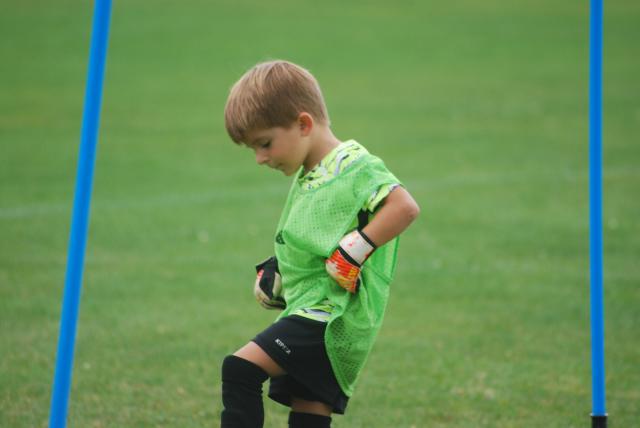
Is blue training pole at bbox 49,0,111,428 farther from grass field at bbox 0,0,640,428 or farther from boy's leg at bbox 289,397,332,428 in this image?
grass field at bbox 0,0,640,428

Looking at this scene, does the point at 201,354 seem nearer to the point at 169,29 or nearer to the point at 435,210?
the point at 435,210

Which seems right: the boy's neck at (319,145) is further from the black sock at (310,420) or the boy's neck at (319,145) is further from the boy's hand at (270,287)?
the black sock at (310,420)

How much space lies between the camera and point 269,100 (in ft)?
11.7

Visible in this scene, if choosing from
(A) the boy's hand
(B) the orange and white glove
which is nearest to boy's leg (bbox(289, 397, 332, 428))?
(A) the boy's hand

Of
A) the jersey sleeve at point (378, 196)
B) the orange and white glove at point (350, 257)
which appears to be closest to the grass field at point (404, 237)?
the orange and white glove at point (350, 257)

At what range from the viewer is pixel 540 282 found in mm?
7922

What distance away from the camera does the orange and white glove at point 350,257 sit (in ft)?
11.5

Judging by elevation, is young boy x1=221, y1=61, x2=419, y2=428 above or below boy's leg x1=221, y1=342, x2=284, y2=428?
above

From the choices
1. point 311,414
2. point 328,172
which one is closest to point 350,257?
point 328,172

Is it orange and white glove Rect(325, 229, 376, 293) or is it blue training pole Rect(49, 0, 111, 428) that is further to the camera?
orange and white glove Rect(325, 229, 376, 293)

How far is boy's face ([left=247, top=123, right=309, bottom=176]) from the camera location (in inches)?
142

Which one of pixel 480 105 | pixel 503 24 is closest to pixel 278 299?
pixel 480 105

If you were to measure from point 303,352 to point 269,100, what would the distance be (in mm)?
922

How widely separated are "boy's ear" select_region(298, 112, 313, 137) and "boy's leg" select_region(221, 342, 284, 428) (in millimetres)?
821
